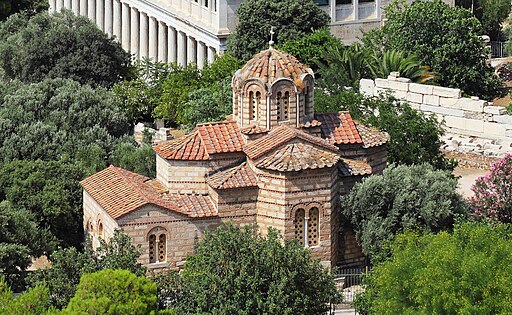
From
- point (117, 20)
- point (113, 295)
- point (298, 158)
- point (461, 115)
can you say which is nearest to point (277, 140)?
point (298, 158)

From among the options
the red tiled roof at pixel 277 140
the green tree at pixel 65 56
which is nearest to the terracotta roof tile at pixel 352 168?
the red tiled roof at pixel 277 140

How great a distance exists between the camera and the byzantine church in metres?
51.7

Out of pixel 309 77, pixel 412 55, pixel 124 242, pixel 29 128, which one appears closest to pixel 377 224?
pixel 309 77

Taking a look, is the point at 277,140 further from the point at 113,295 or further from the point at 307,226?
the point at 113,295

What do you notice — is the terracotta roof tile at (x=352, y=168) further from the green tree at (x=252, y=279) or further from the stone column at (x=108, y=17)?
the stone column at (x=108, y=17)

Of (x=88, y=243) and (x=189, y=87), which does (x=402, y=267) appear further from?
(x=189, y=87)

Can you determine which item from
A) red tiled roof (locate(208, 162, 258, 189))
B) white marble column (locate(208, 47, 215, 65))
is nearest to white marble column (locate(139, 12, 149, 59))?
white marble column (locate(208, 47, 215, 65))

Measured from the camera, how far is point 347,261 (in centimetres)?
5406

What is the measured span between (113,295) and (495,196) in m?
15.4

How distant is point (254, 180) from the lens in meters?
52.3

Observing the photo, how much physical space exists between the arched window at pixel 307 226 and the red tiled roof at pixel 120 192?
3.76 meters

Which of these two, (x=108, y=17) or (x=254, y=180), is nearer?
(x=254, y=180)

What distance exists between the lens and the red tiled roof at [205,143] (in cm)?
5291

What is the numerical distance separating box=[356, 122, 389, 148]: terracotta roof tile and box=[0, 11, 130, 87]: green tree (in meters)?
29.7
